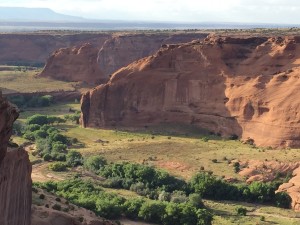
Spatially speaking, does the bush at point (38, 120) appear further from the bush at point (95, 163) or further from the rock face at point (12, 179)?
the rock face at point (12, 179)

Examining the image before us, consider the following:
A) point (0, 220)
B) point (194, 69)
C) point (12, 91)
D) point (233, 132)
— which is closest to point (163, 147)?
point (233, 132)

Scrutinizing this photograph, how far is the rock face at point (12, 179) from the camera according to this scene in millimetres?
19812

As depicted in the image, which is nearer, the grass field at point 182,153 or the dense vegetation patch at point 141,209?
the dense vegetation patch at point 141,209

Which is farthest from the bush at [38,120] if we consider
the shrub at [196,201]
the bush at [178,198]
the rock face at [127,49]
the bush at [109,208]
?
the rock face at [127,49]

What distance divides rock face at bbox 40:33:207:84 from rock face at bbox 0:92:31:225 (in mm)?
85417

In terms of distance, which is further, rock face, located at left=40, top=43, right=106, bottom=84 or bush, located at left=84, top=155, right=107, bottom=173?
rock face, located at left=40, top=43, right=106, bottom=84

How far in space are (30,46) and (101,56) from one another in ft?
121

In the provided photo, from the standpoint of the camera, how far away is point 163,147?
61.0 metres

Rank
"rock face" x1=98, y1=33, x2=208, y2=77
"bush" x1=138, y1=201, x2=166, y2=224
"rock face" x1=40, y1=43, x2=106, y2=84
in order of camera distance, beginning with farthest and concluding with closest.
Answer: "rock face" x1=98, y1=33, x2=208, y2=77, "rock face" x1=40, y1=43, x2=106, y2=84, "bush" x1=138, y1=201, x2=166, y2=224

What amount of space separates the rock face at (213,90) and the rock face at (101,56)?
37288mm

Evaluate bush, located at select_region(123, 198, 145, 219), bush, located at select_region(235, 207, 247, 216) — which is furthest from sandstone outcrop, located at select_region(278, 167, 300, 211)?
bush, located at select_region(123, 198, 145, 219)

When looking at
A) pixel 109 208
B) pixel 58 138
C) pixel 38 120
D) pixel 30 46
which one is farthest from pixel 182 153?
pixel 30 46

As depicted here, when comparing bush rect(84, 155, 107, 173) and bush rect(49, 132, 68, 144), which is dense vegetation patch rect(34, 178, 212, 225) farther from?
bush rect(49, 132, 68, 144)

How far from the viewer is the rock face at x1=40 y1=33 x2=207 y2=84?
10981 centimetres
